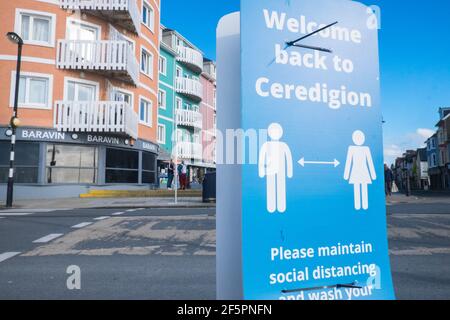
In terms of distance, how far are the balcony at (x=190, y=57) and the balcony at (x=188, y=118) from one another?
16.6ft

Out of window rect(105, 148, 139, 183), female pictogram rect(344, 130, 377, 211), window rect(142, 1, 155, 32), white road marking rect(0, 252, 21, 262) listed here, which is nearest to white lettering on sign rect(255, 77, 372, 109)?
female pictogram rect(344, 130, 377, 211)

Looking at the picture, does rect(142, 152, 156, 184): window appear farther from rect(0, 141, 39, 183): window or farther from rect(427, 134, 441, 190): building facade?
rect(427, 134, 441, 190): building facade

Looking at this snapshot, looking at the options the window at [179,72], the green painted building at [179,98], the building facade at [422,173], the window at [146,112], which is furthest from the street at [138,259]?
the building facade at [422,173]

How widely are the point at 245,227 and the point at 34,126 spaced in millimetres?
18641

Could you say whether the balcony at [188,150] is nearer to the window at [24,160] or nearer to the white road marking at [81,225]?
the window at [24,160]

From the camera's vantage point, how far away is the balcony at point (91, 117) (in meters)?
17.8

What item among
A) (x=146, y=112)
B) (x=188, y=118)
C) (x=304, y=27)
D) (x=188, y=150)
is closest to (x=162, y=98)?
(x=188, y=118)

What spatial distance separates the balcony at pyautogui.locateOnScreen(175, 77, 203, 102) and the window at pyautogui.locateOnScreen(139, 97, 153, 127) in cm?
1016

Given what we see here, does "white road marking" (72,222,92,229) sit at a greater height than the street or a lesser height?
greater

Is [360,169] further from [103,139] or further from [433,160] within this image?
[433,160]

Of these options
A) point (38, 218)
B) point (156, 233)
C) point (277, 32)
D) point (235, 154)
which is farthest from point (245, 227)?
point (38, 218)

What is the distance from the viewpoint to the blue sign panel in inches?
59.3
